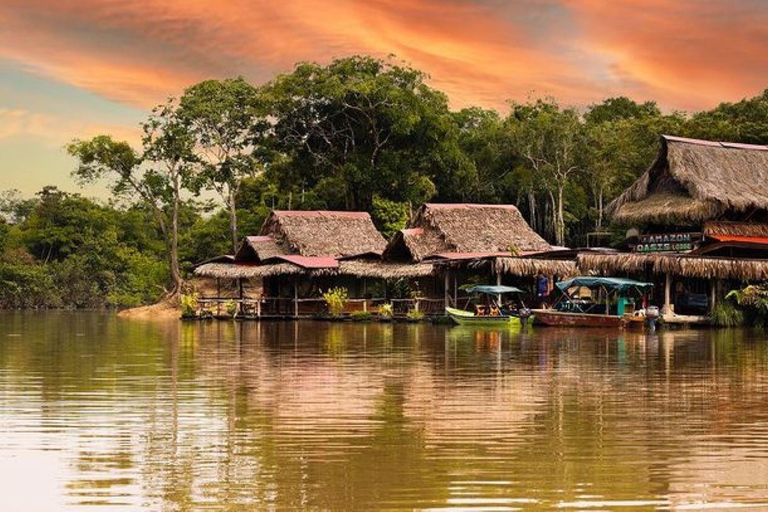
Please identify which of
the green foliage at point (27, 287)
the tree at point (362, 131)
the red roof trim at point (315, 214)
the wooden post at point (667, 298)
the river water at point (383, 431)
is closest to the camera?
the river water at point (383, 431)

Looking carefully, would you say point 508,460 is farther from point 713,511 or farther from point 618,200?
point 618,200

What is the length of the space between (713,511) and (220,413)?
16.5ft

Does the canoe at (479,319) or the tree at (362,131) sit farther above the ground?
the tree at (362,131)

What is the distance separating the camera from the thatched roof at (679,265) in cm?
2744

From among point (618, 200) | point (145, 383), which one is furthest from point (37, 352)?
point (618, 200)

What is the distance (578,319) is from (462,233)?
28.7 feet

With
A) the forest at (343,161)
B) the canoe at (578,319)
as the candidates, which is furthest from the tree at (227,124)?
the canoe at (578,319)

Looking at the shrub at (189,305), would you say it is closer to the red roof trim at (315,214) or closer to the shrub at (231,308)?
the shrub at (231,308)

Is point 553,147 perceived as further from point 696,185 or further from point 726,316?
point 726,316

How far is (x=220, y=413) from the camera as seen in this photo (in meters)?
9.99

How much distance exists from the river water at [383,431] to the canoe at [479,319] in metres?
9.79

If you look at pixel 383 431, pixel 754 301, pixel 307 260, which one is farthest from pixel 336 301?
pixel 383 431

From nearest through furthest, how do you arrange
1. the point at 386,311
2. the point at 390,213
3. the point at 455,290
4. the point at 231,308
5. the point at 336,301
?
the point at 455,290 → the point at 386,311 → the point at 336,301 → the point at 231,308 → the point at 390,213

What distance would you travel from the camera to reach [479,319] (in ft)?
91.4
